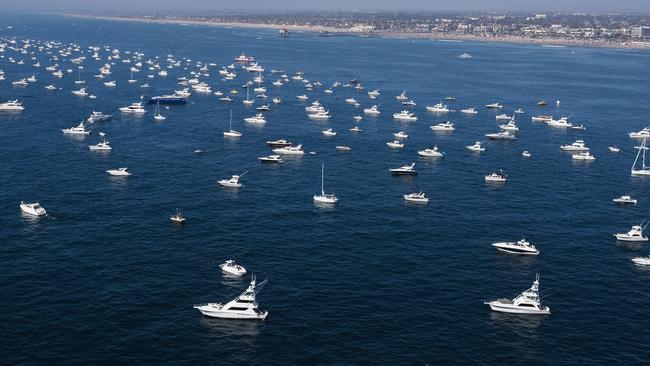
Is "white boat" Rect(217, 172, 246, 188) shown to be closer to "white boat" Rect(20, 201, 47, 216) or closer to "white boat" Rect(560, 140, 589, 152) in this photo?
"white boat" Rect(20, 201, 47, 216)

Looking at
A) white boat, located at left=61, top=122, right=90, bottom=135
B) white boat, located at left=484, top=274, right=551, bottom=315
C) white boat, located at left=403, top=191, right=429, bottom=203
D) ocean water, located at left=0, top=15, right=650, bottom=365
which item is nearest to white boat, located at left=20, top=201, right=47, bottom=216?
ocean water, located at left=0, top=15, right=650, bottom=365

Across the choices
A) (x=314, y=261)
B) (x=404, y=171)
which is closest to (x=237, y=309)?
(x=314, y=261)

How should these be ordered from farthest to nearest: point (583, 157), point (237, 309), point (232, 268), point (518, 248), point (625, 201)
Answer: point (583, 157)
point (625, 201)
point (518, 248)
point (232, 268)
point (237, 309)

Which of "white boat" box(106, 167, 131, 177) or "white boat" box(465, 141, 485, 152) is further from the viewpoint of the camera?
"white boat" box(465, 141, 485, 152)

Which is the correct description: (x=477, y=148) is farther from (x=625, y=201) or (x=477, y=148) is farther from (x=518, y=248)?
(x=518, y=248)

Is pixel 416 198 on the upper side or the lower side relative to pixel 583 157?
lower

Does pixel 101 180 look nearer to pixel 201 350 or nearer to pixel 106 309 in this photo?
pixel 106 309
